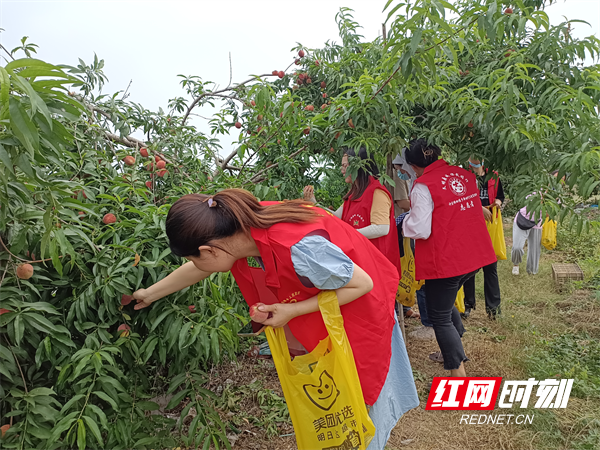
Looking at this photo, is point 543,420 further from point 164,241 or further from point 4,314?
point 4,314

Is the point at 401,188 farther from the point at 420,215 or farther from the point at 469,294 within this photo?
the point at 469,294

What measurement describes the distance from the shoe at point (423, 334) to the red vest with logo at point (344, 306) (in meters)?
2.38

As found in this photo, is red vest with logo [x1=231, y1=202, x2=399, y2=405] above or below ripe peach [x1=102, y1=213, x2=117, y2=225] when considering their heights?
below

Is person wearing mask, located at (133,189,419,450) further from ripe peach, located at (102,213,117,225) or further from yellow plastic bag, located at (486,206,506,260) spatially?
yellow plastic bag, located at (486,206,506,260)

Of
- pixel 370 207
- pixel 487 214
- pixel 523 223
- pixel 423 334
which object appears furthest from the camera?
pixel 523 223

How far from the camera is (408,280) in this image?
10.5 feet

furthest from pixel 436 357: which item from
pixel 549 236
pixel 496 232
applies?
pixel 549 236

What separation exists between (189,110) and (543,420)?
3.14 metres

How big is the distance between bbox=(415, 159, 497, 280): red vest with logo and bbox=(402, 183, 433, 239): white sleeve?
3 centimetres

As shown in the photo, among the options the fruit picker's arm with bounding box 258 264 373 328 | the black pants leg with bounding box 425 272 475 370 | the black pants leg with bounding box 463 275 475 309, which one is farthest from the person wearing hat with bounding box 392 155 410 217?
the fruit picker's arm with bounding box 258 264 373 328

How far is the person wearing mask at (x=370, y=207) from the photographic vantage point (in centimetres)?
284

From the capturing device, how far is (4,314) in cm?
147

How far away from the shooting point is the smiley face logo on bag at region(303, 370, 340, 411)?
1522 mm

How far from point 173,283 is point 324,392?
69cm
